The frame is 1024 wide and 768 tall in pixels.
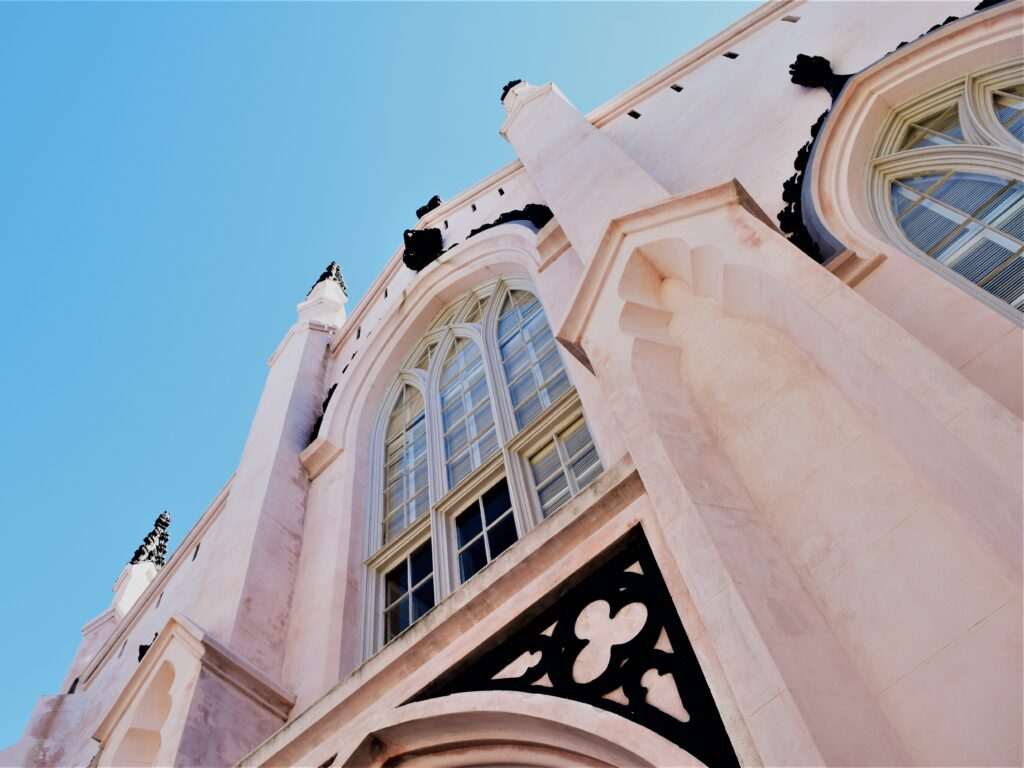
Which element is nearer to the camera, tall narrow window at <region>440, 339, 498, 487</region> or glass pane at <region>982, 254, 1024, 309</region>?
glass pane at <region>982, 254, 1024, 309</region>

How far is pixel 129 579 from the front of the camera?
Result: 19.3 meters

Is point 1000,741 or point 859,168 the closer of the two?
point 1000,741

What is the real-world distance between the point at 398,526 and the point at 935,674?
6.97 meters

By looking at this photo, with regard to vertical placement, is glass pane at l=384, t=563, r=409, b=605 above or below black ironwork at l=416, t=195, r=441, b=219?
below

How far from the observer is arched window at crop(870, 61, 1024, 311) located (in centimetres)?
562

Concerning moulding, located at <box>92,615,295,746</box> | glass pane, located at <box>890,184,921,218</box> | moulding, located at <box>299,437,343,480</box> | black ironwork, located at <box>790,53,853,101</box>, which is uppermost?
moulding, located at <box>299,437,343,480</box>

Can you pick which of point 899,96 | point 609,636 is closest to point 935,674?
point 609,636

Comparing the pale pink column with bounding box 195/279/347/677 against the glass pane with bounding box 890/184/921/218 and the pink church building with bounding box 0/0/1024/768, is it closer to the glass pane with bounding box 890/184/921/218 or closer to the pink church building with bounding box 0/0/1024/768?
the pink church building with bounding box 0/0/1024/768

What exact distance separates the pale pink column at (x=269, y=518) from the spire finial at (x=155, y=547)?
7.91 m

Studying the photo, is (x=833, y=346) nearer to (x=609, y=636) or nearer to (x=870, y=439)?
(x=870, y=439)

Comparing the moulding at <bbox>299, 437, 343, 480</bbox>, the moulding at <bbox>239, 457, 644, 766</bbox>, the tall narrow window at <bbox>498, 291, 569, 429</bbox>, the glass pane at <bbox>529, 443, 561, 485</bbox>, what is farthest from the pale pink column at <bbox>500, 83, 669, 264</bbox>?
the moulding at <bbox>299, 437, 343, 480</bbox>

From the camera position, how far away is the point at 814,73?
28.7ft

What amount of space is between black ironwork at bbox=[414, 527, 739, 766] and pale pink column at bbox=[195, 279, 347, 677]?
3934 millimetres

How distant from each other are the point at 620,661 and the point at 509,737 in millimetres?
830
